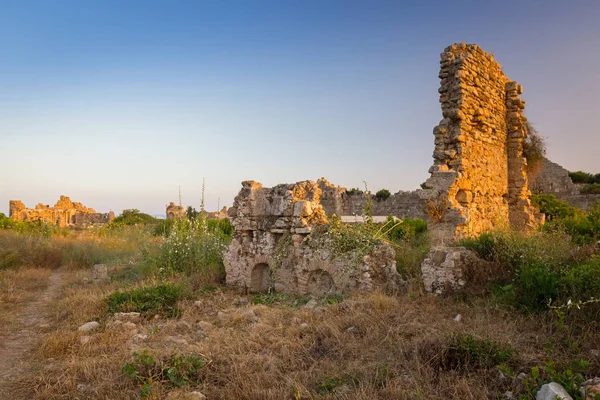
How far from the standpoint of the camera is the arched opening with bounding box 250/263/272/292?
25.8ft

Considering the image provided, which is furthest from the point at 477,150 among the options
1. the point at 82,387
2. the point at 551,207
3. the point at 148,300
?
the point at 82,387

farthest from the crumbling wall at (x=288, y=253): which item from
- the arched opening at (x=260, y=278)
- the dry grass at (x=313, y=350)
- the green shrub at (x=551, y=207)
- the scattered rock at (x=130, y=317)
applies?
the green shrub at (x=551, y=207)

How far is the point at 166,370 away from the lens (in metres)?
3.80

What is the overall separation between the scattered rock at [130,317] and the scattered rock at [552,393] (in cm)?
485

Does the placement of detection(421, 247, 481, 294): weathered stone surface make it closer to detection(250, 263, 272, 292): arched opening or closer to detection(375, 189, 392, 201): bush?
detection(250, 263, 272, 292): arched opening

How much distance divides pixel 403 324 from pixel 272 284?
11.3 ft

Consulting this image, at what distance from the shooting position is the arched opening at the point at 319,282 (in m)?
7.04

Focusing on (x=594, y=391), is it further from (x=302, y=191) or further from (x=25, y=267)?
(x=25, y=267)

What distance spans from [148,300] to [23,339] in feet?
5.35

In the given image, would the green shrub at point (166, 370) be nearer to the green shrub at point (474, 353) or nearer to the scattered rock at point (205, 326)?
the scattered rock at point (205, 326)

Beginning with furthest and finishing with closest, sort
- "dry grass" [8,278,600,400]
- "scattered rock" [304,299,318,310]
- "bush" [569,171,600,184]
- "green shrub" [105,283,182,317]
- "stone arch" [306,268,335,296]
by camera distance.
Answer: "bush" [569,171,600,184], "stone arch" [306,268,335,296], "green shrub" [105,283,182,317], "scattered rock" [304,299,318,310], "dry grass" [8,278,600,400]

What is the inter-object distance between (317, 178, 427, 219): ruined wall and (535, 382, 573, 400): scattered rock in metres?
18.3

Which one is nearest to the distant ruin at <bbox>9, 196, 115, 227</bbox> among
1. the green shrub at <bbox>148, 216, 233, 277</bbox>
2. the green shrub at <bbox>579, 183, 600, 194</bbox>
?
the green shrub at <bbox>148, 216, 233, 277</bbox>

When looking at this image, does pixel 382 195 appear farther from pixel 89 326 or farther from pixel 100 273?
pixel 89 326
